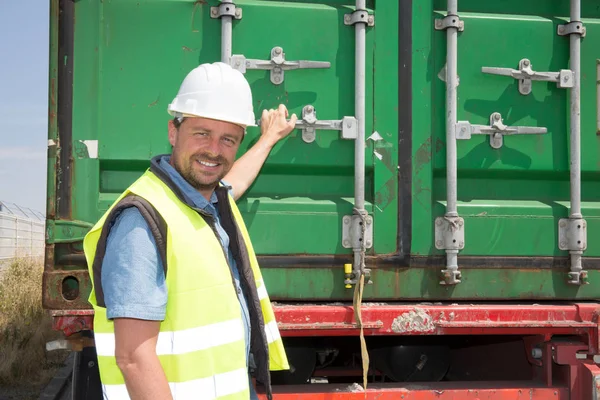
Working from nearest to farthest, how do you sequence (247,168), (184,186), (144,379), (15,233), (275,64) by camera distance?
→ (144,379), (184,186), (247,168), (275,64), (15,233)

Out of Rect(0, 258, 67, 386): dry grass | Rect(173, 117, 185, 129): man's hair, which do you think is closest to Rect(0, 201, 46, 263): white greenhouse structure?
Rect(0, 258, 67, 386): dry grass

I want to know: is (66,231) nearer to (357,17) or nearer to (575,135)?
(357,17)

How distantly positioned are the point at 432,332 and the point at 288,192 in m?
0.91

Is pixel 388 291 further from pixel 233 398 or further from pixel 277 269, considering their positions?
pixel 233 398

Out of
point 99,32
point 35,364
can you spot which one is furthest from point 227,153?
point 35,364

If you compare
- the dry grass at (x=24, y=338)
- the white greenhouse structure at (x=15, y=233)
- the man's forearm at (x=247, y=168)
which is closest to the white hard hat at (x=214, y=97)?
the man's forearm at (x=247, y=168)

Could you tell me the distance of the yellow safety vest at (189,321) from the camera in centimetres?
186

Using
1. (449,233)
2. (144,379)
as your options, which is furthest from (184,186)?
(449,233)

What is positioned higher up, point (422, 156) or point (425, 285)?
point (422, 156)

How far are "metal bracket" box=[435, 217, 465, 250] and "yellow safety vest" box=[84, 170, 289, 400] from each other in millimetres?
1346

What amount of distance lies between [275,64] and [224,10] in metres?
0.33

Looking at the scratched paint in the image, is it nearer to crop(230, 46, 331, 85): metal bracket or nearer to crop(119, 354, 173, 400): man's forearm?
crop(230, 46, 331, 85): metal bracket

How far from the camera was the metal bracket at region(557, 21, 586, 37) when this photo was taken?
3121 millimetres

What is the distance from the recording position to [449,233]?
3023 millimetres
